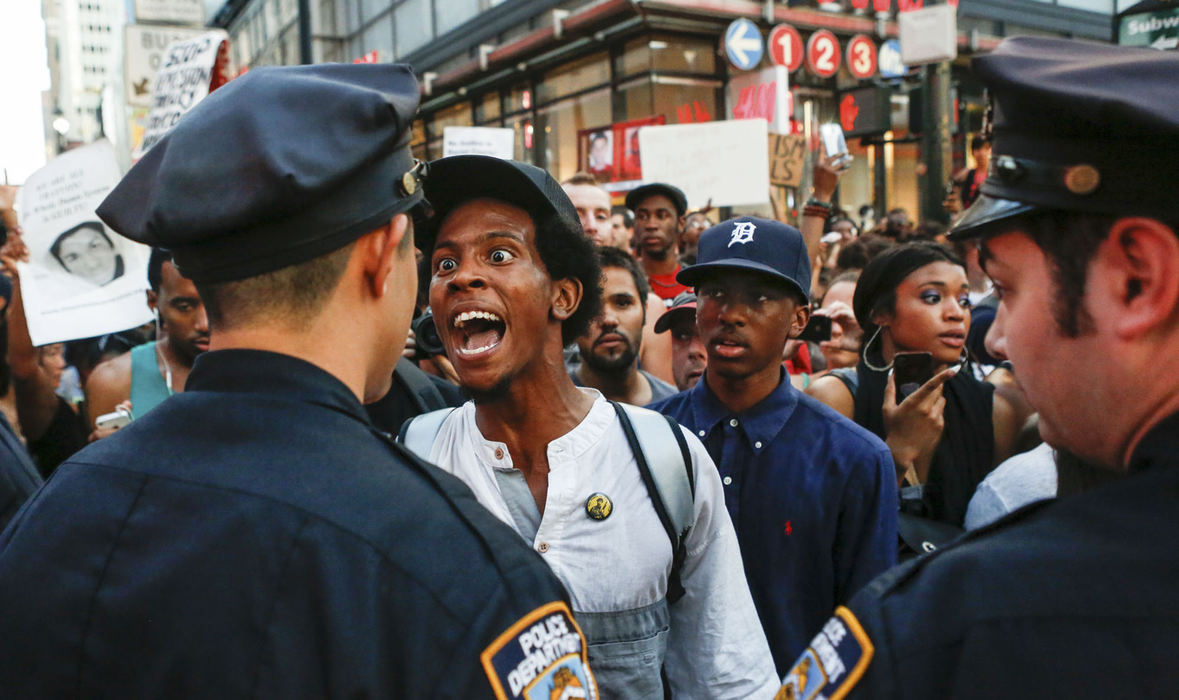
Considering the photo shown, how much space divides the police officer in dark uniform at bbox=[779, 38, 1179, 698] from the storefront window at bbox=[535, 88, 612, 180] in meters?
15.5

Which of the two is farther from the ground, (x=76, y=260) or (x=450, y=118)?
(x=450, y=118)

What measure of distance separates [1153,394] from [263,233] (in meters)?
1.16

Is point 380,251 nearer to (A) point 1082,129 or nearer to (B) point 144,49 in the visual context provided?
(A) point 1082,129

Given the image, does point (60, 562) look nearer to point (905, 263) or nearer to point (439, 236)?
point (439, 236)

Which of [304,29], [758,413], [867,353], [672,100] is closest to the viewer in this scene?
[758,413]

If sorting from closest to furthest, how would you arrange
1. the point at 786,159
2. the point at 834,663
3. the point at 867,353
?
the point at 834,663 < the point at 867,353 < the point at 786,159

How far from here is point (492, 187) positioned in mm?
2258

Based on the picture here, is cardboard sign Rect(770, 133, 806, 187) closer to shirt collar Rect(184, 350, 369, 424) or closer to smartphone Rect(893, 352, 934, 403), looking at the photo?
smartphone Rect(893, 352, 934, 403)

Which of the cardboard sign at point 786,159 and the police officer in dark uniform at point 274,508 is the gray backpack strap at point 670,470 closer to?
the police officer in dark uniform at point 274,508

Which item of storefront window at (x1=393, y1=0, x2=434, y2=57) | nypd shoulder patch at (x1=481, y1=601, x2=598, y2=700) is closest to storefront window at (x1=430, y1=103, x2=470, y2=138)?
storefront window at (x1=393, y1=0, x2=434, y2=57)

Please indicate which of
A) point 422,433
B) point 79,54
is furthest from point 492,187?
point 79,54

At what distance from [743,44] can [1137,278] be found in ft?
49.3

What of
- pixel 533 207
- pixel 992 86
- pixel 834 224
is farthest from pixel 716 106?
pixel 992 86

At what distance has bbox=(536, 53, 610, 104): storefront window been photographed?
52.4 ft
